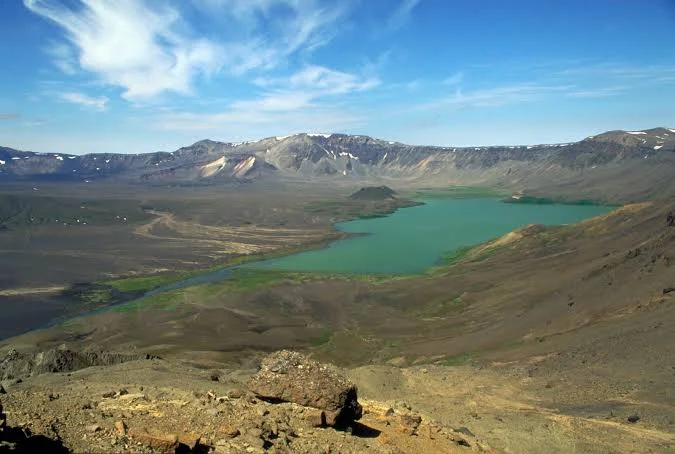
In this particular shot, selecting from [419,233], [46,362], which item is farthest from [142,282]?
[419,233]

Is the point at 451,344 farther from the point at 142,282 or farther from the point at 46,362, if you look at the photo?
the point at 142,282

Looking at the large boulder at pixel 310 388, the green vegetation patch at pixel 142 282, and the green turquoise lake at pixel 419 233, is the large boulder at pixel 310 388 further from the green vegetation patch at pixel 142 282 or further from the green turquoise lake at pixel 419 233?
the green turquoise lake at pixel 419 233

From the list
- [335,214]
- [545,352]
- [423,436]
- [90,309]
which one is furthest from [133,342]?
[335,214]

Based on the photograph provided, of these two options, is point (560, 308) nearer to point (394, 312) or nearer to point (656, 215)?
point (394, 312)

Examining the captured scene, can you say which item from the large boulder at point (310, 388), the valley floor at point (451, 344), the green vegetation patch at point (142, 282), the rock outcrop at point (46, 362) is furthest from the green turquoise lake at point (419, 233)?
the large boulder at point (310, 388)

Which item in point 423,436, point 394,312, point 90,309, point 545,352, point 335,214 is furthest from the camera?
point 335,214

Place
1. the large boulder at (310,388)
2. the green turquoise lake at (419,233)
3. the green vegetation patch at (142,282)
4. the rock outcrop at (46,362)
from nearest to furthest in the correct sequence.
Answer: the large boulder at (310,388), the rock outcrop at (46,362), the green vegetation patch at (142,282), the green turquoise lake at (419,233)

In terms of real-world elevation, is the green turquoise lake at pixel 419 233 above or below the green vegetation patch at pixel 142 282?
above
